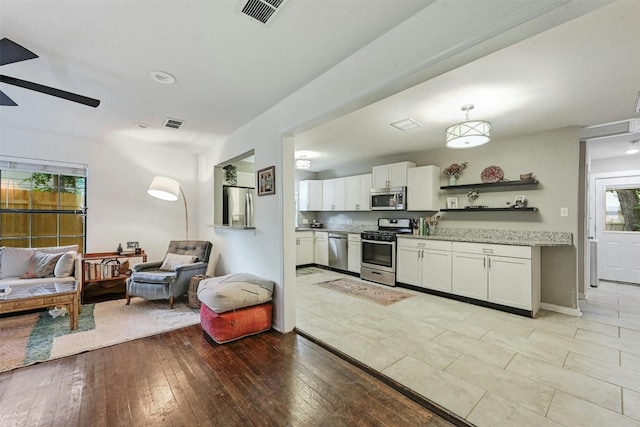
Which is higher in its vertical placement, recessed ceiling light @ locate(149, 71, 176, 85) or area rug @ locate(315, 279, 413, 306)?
recessed ceiling light @ locate(149, 71, 176, 85)

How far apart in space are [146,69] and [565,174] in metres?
4.97

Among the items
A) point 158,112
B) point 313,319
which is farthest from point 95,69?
point 313,319

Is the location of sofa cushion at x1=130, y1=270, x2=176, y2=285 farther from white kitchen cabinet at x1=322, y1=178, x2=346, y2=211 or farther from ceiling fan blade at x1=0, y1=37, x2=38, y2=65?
white kitchen cabinet at x1=322, y1=178, x2=346, y2=211

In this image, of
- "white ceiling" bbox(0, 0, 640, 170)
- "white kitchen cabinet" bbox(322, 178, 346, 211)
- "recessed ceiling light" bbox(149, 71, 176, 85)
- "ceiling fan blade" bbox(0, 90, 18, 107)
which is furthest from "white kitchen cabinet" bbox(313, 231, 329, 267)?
"ceiling fan blade" bbox(0, 90, 18, 107)

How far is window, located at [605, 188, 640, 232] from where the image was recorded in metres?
5.18

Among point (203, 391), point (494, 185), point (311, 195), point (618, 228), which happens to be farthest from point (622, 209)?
point (203, 391)

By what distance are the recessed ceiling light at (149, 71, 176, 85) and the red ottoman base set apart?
2242mm

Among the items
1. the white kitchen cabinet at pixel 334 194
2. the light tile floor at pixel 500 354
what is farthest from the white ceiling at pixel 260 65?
the white kitchen cabinet at pixel 334 194

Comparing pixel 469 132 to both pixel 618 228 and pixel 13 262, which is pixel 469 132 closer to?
pixel 618 228

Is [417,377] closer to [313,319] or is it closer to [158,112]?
[313,319]

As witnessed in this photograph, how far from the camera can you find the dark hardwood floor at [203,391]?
1.70m

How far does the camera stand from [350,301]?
3.99 metres

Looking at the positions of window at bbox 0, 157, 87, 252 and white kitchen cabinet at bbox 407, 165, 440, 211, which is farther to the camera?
white kitchen cabinet at bbox 407, 165, 440, 211

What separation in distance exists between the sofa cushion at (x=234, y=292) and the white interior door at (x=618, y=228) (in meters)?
6.59
